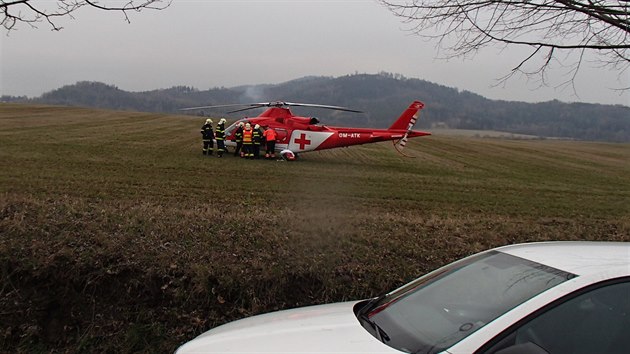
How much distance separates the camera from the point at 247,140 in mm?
20516

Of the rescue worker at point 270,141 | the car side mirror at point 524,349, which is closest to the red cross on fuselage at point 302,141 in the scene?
the rescue worker at point 270,141

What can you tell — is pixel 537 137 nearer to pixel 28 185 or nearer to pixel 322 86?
pixel 322 86

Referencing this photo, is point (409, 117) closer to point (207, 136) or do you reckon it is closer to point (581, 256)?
point (207, 136)

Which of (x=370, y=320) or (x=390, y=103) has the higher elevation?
(x=390, y=103)

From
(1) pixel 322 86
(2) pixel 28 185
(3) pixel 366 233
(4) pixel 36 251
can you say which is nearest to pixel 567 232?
(3) pixel 366 233

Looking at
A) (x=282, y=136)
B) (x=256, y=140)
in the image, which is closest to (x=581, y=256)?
(x=256, y=140)

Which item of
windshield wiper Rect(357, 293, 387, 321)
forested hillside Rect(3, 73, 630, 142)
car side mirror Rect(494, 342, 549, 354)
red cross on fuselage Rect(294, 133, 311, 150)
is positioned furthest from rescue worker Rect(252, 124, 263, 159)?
forested hillside Rect(3, 73, 630, 142)

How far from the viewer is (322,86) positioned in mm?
70188

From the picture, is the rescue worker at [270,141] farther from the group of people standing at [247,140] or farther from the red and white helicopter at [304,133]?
the red and white helicopter at [304,133]

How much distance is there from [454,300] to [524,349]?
0.75 metres

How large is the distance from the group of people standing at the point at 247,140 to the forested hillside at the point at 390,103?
3186cm

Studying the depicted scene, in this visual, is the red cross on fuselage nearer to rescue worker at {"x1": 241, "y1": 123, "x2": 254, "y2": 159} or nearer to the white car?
rescue worker at {"x1": 241, "y1": 123, "x2": 254, "y2": 159}

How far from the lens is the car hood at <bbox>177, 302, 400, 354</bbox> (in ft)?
9.18

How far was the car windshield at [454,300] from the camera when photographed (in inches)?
108
